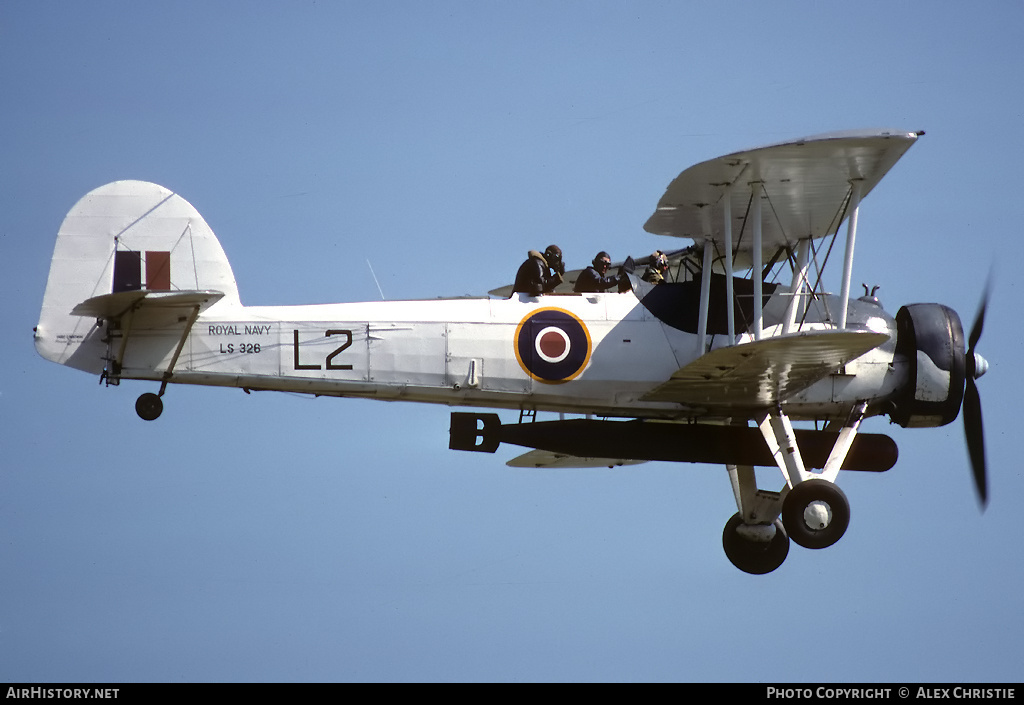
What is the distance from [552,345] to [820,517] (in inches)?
127

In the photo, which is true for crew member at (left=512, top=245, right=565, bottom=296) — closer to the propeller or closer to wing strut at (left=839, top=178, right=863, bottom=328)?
wing strut at (left=839, top=178, right=863, bottom=328)

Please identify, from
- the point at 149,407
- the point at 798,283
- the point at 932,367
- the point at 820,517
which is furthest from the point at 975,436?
the point at 149,407

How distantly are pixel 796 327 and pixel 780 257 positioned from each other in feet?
4.65

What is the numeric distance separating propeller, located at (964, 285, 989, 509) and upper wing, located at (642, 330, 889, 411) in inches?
70.3

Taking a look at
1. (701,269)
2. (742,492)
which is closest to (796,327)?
(701,269)

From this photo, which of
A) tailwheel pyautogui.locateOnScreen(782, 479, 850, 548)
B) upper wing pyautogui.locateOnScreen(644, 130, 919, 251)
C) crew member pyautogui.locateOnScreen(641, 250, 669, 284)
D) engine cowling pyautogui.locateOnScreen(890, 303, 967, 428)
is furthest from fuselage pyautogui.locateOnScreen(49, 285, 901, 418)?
tailwheel pyautogui.locateOnScreen(782, 479, 850, 548)

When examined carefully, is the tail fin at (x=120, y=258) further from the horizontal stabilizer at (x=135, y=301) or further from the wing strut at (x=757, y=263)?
the wing strut at (x=757, y=263)

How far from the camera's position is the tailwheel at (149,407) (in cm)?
1403

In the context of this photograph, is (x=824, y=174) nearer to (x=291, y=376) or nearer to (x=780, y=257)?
(x=780, y=257)

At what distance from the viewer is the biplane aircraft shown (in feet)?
47.2

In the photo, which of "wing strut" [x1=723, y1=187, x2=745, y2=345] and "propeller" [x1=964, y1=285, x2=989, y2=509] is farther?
"propeller" [x1=964, y1=285, x2=989, y2=509]

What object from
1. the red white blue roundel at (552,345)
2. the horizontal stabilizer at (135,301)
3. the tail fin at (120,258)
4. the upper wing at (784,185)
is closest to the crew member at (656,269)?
the upper wing at (784,185)

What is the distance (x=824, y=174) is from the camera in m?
14.7
